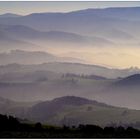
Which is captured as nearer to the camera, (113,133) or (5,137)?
(5,137)

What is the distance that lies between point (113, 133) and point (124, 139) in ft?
23.7

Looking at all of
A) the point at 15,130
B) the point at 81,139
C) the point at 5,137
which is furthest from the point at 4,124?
the point at 81,139

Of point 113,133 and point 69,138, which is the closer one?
point 69,138

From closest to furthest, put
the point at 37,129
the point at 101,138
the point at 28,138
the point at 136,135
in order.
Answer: the point at 28,138 → the point at 101,138 → the point at 136,135 → the point at 37,129

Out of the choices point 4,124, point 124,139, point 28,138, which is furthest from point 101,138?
point 4,124

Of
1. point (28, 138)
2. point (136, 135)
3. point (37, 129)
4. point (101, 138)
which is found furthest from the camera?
point (37, 129)

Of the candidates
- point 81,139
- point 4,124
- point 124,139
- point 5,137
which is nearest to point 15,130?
point 4,124

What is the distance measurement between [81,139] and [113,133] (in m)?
9.42

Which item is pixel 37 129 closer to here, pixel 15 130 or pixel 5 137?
pixel 15 130

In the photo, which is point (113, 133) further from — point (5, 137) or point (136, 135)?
point (5, 137)

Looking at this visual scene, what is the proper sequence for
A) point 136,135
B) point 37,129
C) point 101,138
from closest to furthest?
1. point 101,138
2. point 136,135
3. point 37,129

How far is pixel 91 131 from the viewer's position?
58.3 m

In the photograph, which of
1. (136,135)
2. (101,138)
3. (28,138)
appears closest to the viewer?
(28,138)

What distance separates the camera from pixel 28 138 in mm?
47406
